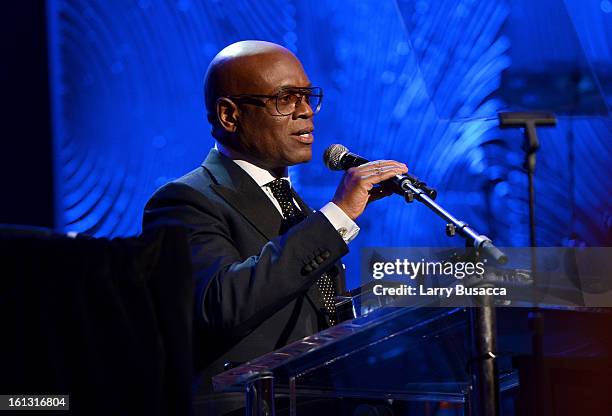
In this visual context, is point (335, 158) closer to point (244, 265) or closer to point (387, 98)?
point (244, 265)

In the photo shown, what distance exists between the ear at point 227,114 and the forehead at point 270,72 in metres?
0.07

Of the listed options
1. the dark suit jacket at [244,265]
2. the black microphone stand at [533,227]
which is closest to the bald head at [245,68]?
the dark suit jacket at [244,265]

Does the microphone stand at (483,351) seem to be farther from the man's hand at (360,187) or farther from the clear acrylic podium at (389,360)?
the man's hand at (360,187)

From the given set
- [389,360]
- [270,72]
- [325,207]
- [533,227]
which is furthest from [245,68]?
[389,360]

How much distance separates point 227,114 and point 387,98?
1.79 meters

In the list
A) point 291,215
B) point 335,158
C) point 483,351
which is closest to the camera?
point 483,351

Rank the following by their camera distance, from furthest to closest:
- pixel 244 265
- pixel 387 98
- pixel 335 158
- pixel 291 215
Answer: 1. pixel 387 98
2. pixel 291 215
3. pixel 335 158
4. pixel 244 265

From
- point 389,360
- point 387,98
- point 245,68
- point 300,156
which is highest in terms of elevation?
point 387,98

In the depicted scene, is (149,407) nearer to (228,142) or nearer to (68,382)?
(68,382)

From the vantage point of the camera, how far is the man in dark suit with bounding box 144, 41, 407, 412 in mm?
1972

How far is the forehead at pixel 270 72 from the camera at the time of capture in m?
2.32

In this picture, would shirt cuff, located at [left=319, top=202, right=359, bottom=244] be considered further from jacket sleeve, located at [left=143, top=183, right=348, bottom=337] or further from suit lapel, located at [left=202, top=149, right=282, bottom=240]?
suit lapel, located at [left=202, top=149, right=282, bottom=240]

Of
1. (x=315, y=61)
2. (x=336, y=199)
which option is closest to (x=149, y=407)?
(x=336, y=199)

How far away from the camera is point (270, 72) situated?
231 centimetres
